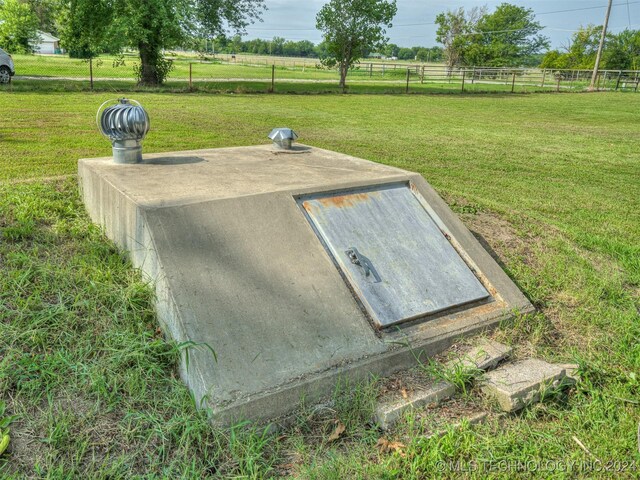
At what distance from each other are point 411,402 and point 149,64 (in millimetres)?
18891

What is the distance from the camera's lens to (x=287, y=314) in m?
2.98

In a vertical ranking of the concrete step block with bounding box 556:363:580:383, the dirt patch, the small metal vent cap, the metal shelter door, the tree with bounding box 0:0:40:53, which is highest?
the tree with bounding box 0:0:40:53

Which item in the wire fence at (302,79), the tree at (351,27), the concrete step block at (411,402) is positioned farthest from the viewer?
the tree at (351,27)

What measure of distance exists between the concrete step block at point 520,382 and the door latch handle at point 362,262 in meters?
0.85

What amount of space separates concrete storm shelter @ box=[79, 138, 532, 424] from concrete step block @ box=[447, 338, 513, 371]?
12cm

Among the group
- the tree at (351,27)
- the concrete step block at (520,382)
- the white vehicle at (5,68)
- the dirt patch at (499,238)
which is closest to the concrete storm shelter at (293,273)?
the concrete step block at (520,382)

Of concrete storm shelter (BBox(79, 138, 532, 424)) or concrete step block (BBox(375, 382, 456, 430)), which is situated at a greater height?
concrete storm shelter (BBox(79, 138, 532, 424))

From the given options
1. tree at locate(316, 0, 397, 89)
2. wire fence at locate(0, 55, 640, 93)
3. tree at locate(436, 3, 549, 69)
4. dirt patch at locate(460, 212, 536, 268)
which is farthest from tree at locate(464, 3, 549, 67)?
dirt patch at locate(460, 212, 536, 268)

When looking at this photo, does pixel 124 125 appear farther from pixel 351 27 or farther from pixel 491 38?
pixel 491 38

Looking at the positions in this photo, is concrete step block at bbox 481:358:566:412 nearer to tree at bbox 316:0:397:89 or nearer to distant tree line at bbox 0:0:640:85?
distant tree line at bbox 0:0:640:85

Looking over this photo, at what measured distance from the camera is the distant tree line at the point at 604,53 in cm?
4378

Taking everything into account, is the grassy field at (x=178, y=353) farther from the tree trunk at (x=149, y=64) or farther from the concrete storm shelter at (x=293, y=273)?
the tree trunk at (x=149, y=64)

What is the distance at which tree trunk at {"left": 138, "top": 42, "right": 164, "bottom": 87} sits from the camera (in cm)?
1908

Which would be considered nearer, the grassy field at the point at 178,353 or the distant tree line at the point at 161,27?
the grassy field at the point at 178,353
